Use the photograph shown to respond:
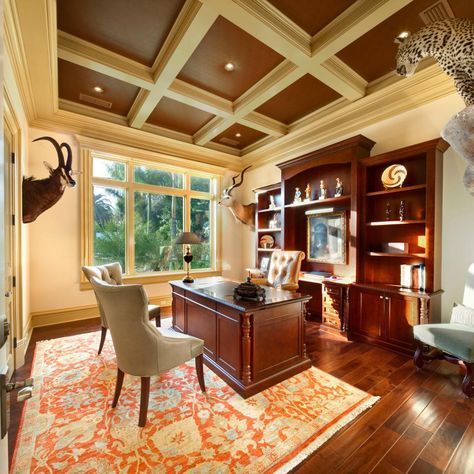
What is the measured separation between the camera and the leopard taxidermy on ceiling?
192 centimetres

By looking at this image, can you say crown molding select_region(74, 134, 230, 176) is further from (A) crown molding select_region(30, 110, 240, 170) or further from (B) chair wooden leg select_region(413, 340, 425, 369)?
(B) chair wooden leg select_region(413, 340, 425, 369)

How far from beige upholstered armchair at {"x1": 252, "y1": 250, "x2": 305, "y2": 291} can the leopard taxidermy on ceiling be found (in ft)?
7.88

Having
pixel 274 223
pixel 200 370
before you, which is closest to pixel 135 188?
pixel 274 223

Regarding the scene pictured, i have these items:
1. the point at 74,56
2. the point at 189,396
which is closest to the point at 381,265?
the point at 189,396

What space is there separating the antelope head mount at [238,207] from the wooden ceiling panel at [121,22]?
2935mm

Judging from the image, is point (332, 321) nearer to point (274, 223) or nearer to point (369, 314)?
point (369, 314)

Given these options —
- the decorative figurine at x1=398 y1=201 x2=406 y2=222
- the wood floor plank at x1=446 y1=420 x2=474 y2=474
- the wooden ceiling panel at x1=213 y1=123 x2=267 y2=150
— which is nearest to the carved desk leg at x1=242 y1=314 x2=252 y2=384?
the wood floor plank at x1=446 y1=420 x2=474 y2=474

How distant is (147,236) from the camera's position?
5.03 metres

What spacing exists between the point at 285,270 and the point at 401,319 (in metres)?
1.52

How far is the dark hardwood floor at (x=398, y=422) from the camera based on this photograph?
1.55m

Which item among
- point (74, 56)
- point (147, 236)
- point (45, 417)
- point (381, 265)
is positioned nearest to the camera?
point (45, 417)

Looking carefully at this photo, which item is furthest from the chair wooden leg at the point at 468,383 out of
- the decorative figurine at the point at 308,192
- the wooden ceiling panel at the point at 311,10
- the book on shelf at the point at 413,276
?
the wooden ceiling panel at the point at 311,10

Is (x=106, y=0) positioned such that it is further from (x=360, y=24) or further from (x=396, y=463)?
(x=396, y=463)

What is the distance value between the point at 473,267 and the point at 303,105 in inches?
122
